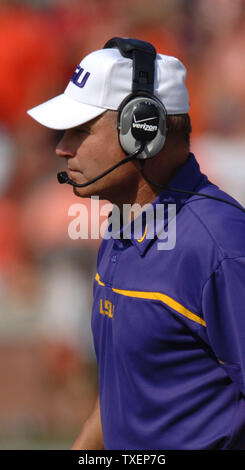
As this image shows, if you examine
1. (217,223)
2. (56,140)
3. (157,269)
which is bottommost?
(157,269)

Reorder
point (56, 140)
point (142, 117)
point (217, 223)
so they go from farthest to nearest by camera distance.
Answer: point (56, 140), point (142, 117), point (217, 223)

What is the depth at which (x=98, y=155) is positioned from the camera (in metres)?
1.97

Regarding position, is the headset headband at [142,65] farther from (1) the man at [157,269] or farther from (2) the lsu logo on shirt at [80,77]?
(2) the lsu logo on shirt at [80,77]

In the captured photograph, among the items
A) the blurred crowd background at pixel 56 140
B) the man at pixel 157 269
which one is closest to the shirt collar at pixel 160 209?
the man at pixel 157 269

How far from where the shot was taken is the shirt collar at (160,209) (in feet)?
6.27

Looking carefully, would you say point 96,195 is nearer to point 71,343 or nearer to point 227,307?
point 227,307

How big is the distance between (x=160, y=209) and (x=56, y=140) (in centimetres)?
350

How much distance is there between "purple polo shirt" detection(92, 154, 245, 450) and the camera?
5.62 ft

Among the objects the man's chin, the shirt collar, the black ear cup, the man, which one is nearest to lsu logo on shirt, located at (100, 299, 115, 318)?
the man

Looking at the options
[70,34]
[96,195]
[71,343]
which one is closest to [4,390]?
[71,343]

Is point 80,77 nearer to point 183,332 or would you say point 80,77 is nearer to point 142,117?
point 142,117

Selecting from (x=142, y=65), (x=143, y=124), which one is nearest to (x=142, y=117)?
(x=143, y=124)

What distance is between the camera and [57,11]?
17.6 ft

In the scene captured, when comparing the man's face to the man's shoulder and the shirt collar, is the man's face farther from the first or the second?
the man's shoulder
